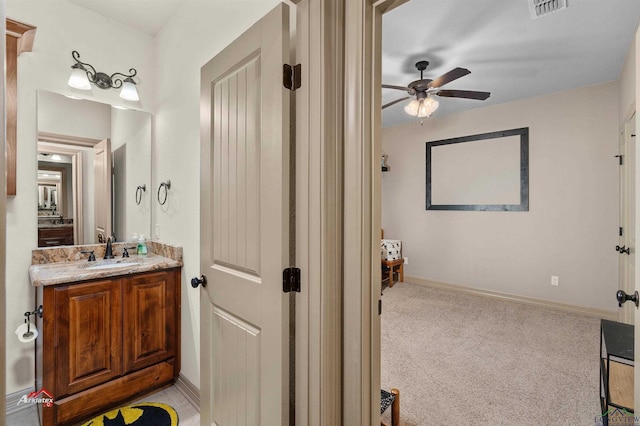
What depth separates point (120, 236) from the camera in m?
2.42

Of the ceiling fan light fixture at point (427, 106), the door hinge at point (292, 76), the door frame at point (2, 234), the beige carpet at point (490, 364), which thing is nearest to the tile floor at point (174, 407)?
the beige carpet at point (490, 364)

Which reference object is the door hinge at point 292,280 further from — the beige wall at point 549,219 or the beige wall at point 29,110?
the beige wall at point 549,219

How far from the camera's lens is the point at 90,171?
7.57 ft

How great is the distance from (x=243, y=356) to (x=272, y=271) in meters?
0.48

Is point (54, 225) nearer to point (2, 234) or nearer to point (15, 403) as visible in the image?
point (15, 403)

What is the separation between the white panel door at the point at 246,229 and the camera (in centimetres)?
118

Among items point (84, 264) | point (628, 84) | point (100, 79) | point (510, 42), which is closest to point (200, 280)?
point (84, 264)

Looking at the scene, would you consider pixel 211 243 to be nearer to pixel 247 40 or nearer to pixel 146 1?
pixel 247 40

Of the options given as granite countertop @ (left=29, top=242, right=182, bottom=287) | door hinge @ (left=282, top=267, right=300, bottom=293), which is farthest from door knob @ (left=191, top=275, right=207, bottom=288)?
door hinge @ (left=282, top=267, right=300, bottom=293)

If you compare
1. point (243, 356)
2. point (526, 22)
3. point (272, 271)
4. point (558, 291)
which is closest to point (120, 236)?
point (243, 356)

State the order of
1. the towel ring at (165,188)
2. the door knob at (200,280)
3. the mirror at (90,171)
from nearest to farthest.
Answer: the door knob at (200,280)
the mirror at (90,171)
the towel ring at (165,188)

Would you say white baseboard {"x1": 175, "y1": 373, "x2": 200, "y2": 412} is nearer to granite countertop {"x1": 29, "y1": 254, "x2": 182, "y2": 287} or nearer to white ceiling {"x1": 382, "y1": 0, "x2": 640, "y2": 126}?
granite countertop {"x1": 29, "y1": 254, "x2": 182, "y2": 287}

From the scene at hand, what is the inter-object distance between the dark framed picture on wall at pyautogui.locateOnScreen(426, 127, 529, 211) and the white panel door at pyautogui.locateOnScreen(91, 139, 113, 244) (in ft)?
14.0

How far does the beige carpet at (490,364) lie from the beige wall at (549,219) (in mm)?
435
